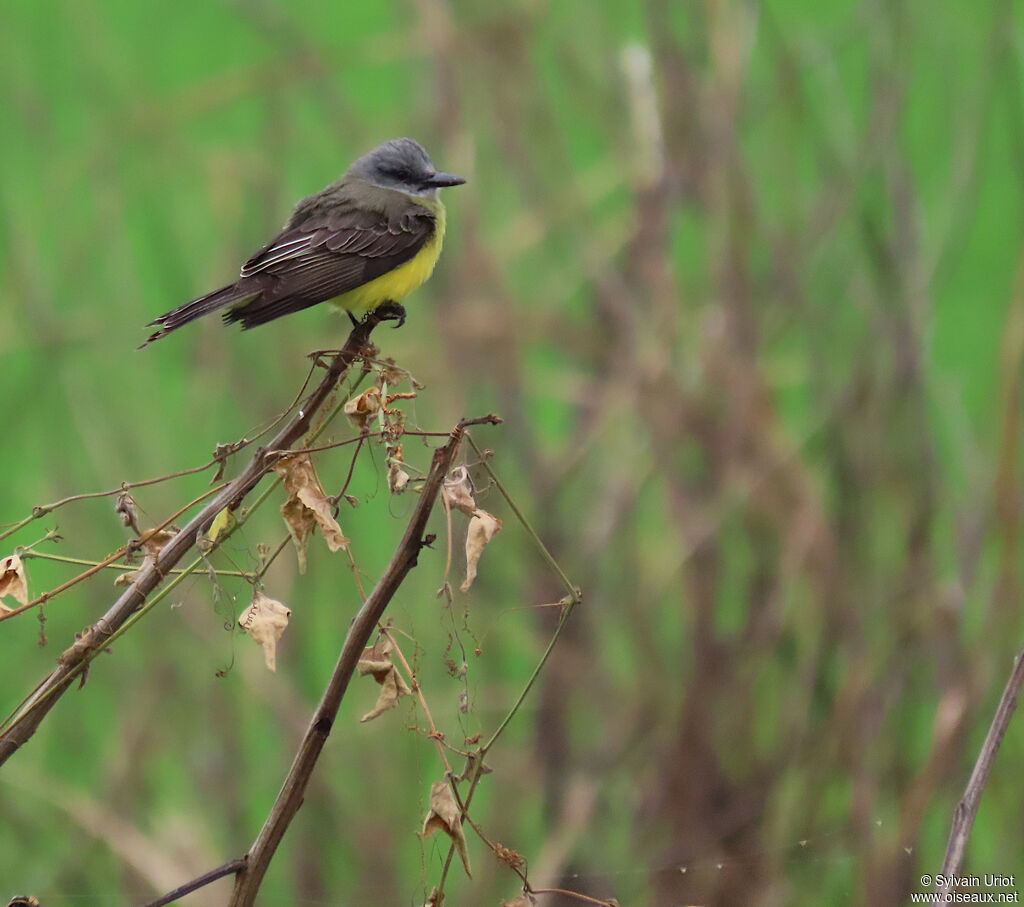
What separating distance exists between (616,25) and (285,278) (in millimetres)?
1679

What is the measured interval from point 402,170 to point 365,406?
2.04 meters

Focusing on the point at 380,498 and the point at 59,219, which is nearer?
the point at 59,219

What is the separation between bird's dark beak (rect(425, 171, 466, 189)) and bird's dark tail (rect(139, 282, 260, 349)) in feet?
2.81

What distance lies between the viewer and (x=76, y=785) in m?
3.44

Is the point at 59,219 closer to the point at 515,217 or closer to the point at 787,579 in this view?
the point at 515,217

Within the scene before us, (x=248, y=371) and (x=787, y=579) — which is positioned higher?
(x=248, y=371)

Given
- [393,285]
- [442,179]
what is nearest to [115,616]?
[393,285]

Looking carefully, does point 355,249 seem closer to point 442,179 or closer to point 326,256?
point 326,256

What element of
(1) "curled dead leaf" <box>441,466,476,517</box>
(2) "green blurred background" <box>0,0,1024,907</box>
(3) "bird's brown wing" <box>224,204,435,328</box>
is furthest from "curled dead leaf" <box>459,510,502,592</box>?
(2) "green blurred background" <box>0,0,1024,907</box>

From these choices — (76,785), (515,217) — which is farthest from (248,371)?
(76,785)

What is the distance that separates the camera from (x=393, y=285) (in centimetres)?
282

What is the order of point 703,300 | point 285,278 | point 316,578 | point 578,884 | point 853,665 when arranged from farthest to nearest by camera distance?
point 703,300 < point 316,578 < point 853,665 < point 285,278 < point 578,884

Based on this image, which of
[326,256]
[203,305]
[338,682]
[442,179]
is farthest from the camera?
[442,179]

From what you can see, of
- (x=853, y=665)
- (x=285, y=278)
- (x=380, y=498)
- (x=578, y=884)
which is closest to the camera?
(x=578, y=884)
